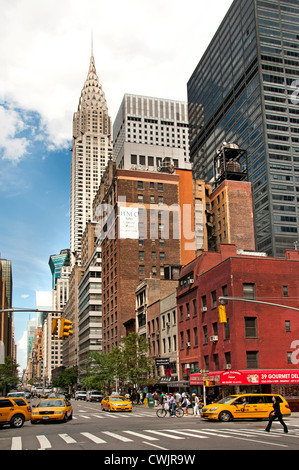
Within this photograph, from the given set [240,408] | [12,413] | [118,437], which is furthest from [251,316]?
[118,437]

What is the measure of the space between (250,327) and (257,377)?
4594 mm

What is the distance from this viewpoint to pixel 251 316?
136 ft

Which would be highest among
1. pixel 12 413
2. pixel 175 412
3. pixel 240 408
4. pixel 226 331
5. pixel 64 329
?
pixel 64 329

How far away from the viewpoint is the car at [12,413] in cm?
2669

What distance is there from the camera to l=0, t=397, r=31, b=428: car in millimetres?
26689

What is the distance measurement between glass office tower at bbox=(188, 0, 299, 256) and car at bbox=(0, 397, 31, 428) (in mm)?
110359

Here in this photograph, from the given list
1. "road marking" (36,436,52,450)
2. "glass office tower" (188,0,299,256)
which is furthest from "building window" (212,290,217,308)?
"glass office tower" (188,0,299,256)

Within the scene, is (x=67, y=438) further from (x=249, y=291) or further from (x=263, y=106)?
(x=263, y=106)

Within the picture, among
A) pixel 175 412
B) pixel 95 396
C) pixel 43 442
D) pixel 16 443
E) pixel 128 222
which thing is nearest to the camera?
pixel 43 442
